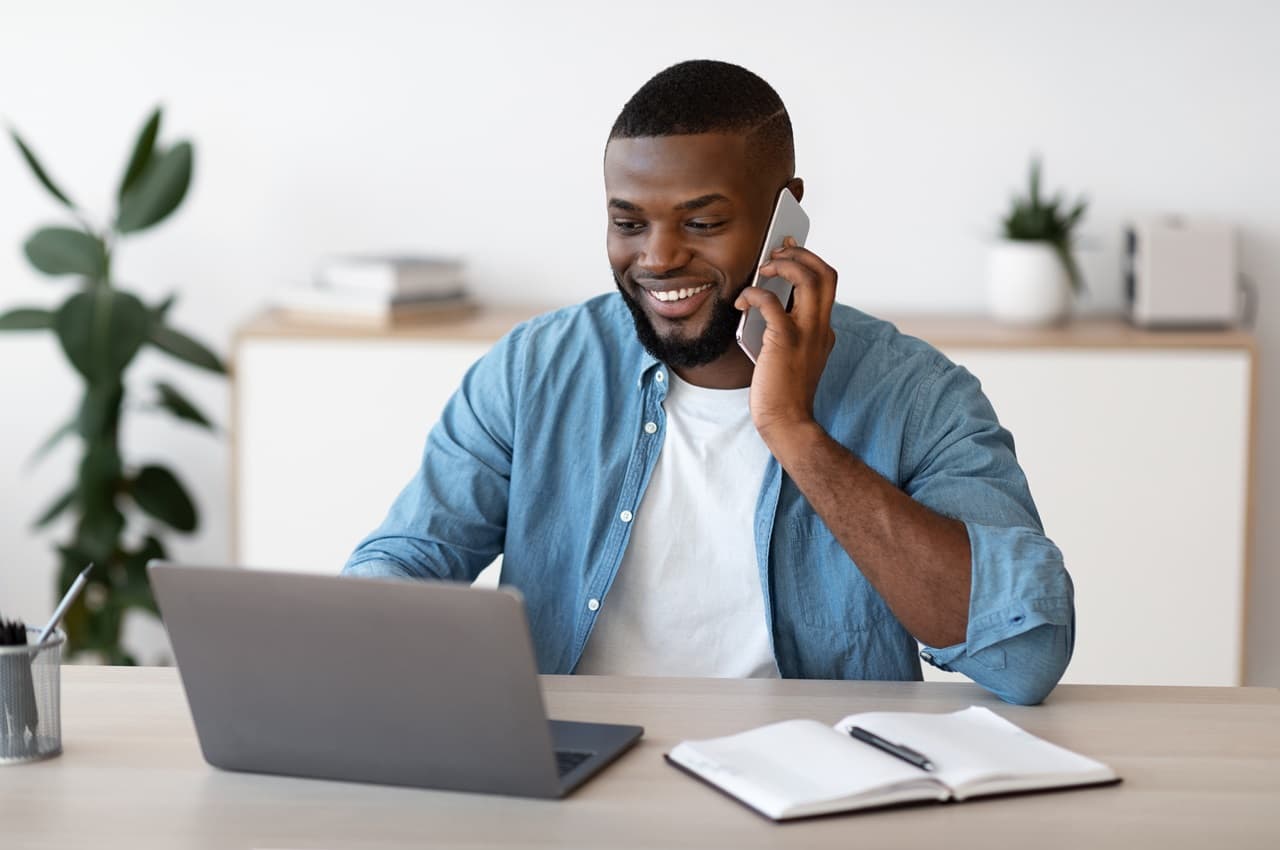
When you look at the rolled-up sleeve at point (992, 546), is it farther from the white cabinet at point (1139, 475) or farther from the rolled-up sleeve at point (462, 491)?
the white cabinet at point (1139, 475)

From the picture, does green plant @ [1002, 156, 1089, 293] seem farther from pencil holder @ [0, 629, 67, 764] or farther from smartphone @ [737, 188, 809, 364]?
pencil holder @ [0, 629, 67, 764]

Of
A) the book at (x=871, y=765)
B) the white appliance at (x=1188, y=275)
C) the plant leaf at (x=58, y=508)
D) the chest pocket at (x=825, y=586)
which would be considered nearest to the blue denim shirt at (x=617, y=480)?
the chest pocket at (x=825, y=586)

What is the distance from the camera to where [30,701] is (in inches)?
52.9

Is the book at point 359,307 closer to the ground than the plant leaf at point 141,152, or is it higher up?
closer to the ground

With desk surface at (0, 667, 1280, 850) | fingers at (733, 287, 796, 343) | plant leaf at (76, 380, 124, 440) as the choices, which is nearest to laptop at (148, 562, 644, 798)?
desk surface at (0, 667, 1280, 850)

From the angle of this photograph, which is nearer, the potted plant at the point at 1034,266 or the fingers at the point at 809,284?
the fingers at the point at 809,284

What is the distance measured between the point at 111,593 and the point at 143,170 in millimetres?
843

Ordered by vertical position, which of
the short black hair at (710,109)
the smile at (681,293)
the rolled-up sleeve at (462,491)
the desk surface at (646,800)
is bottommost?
the desk surface at (646,800)

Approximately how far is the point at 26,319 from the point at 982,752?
238cm

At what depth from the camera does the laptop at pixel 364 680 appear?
3.95ft

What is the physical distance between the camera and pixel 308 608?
4.05ft

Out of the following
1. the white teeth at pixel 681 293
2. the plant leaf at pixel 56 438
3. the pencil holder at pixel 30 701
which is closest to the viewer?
the pencil holder at pixel 30 701

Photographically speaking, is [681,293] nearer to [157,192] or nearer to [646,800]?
[646,800]

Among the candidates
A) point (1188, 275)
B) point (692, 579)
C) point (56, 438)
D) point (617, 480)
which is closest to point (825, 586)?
point (692, 579)
